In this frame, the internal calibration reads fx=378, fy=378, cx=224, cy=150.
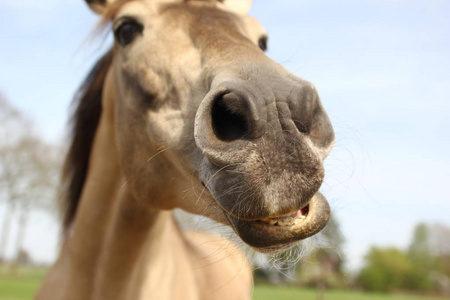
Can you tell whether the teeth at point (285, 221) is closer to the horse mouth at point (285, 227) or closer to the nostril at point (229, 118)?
the horse mouth at point (285, 227)

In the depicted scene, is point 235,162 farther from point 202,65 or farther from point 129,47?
point 129,47

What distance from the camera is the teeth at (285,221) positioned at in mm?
1625

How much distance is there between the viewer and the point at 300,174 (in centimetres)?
152

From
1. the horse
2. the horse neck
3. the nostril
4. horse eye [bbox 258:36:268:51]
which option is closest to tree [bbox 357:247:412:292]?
the horse

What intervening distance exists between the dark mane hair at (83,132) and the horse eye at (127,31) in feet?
2.45

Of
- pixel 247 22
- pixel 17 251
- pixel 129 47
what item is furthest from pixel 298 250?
pixel 17 251

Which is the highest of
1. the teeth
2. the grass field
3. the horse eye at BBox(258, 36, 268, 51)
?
the horse eye at BBox(258, 36, 268, 51)

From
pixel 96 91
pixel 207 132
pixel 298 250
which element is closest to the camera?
pixel 207 132

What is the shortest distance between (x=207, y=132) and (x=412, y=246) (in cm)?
7455

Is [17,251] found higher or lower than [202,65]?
→ lower

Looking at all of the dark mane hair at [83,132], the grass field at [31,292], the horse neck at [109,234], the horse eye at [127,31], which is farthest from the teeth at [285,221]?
the grass field at [31,292]

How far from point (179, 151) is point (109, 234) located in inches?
46.3

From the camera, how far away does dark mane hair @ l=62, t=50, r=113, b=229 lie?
3504mm

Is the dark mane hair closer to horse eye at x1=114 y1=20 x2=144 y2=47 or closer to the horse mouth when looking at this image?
horse eye at x1=114 y1=20 x2=144 y2=47
